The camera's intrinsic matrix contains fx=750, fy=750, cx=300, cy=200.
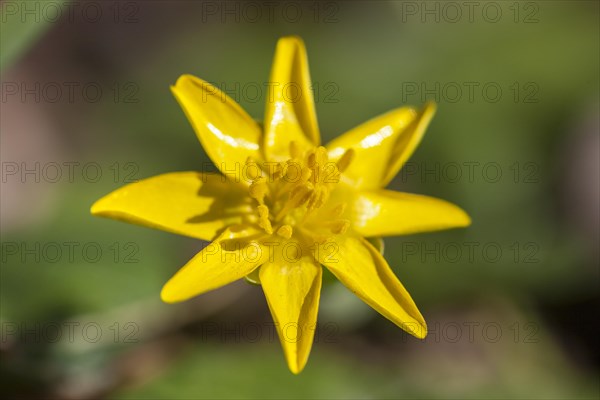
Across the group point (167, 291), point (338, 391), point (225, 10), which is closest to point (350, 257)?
point (167, 291)

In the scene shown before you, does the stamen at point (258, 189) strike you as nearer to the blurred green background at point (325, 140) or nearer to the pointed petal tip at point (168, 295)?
the pointed petal tip at point (168, 295)

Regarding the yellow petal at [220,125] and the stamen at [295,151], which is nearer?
the yellow petal at [220,125]

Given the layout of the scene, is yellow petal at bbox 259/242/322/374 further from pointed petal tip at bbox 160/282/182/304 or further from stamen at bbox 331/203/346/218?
pointed petal tip at bbox 160/282/182/304

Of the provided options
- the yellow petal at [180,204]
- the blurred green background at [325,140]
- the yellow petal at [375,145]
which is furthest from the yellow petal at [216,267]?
the blurred green background at [325,140]

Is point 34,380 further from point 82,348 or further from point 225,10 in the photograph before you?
point 225,10

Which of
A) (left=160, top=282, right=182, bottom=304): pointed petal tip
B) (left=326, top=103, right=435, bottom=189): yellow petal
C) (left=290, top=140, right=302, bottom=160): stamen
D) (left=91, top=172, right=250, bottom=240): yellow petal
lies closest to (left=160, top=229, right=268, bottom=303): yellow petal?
(left=160, top=282, right=182, bottom=304): pointed petal tip

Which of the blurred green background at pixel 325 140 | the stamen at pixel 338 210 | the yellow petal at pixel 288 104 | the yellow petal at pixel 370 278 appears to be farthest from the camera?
the blurred green background at pixel 325 140

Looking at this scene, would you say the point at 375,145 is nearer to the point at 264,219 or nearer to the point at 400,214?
the point at 400,214
